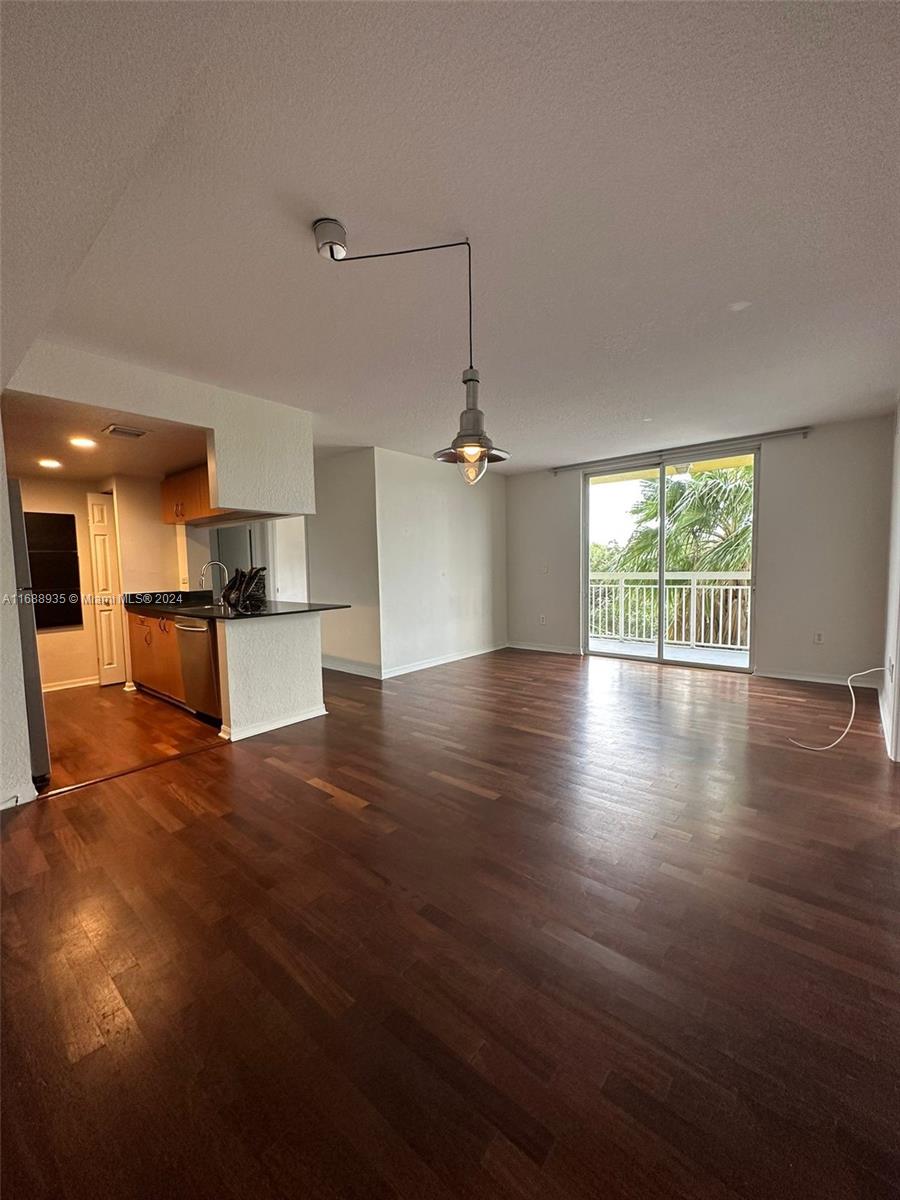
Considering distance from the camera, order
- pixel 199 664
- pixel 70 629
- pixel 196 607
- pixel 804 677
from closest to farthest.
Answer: pixel 199 664 → pixel 196 607 → pixel 804 677 → pixel 70 629

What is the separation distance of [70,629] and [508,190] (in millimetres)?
5936

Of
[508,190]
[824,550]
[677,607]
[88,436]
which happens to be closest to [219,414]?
[88,436]

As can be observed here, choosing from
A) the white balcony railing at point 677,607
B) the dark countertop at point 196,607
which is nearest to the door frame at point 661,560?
the white balcony railing at point 677,607

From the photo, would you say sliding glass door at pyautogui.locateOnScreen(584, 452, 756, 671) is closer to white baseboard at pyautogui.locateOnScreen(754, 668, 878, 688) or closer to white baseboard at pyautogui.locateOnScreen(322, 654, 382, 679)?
white baseboard at pyautogui.locateOnScreen(754, 668, 878, 688)

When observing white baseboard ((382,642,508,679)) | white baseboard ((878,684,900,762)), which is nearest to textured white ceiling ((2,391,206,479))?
white baseboard ((382,642,508,679))

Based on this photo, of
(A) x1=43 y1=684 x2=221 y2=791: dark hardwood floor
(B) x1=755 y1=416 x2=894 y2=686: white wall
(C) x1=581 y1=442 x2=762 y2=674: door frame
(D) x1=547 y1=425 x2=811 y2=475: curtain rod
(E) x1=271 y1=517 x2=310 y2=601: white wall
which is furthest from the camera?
(E) x1=271 y1=517 x2=310 y2=601: white wall

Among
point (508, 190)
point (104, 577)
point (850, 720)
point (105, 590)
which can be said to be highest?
point (508, 190)

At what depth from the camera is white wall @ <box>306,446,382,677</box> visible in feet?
17.4

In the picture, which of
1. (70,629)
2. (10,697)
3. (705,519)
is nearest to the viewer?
(10,697)

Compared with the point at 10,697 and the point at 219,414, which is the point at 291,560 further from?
the point at 10,697

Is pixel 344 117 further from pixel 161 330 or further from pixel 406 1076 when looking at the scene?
pixel 406 1076

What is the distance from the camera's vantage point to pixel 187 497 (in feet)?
14.1

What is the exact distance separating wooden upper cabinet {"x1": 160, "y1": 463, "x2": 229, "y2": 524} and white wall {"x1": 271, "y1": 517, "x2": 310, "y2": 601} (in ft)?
6.38

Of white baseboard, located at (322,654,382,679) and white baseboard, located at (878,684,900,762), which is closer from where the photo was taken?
white baseboard, located at (878,684,900,762)
